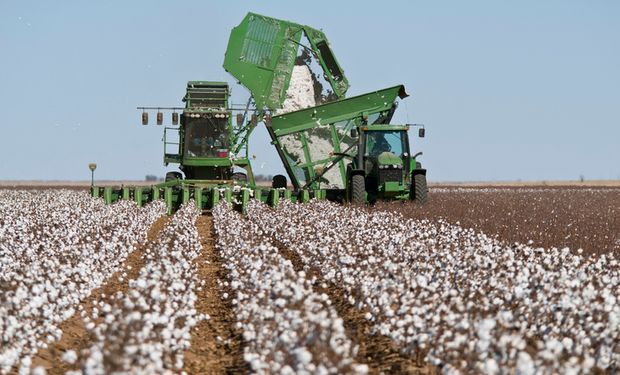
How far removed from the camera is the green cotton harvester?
1028 inches

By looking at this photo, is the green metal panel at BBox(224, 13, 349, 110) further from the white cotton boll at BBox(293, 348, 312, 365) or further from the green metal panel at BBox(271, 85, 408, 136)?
the white cotton boll at BBox(293, 348, 312, 365)

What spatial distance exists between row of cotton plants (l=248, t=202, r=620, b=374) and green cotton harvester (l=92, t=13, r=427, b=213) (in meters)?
10.9

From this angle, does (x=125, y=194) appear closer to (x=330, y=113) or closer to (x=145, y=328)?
(x=330, y=113)

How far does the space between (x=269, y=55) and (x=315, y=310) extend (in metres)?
21.3

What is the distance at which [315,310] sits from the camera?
7.60 m

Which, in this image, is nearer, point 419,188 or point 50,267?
A: point 50,267

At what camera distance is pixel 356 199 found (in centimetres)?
2523

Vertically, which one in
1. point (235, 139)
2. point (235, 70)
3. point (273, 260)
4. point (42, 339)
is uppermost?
point (235, 70)

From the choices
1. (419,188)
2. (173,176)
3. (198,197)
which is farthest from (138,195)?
(419,188)

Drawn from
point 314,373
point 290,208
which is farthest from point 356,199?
point 314,373

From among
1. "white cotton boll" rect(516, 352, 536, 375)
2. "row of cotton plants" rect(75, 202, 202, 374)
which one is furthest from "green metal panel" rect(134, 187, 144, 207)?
"white cotton boll" rect(516, 352, 536, 375)

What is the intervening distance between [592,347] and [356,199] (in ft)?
56.0

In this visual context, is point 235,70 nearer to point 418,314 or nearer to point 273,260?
point 273,260

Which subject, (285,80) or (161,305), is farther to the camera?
(285,80)
